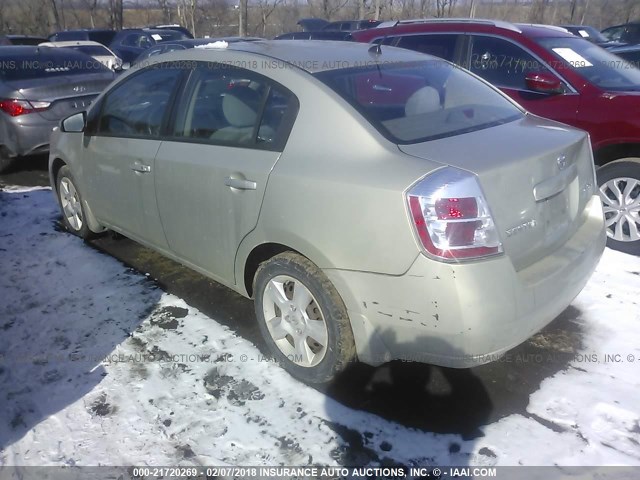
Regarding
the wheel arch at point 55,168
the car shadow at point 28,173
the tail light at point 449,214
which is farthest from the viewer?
the car shadow at point 28,173

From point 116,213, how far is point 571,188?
10.0ft

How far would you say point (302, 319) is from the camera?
279cm

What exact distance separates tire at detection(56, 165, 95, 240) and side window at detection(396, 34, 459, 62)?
3.61 meters

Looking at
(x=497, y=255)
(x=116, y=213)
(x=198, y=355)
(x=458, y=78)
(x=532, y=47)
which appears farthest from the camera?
(x=532, y=47)

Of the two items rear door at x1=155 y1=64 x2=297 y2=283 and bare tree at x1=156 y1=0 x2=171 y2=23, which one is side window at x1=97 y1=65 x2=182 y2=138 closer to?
rear door at x1=155 y1=64 x2=297 y2=283

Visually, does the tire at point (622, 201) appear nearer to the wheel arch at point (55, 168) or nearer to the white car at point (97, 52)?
the wheel arch at point (55, 168)

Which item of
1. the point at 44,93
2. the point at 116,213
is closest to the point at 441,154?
the point at 116,213

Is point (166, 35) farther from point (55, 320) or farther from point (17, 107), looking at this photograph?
point (55, 320)

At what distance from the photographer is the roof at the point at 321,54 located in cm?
291

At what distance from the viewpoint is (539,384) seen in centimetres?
281

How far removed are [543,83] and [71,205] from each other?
4206 millimetres

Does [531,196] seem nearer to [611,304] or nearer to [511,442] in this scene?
[511,442]

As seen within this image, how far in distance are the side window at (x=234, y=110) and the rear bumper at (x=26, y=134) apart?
13.4ft

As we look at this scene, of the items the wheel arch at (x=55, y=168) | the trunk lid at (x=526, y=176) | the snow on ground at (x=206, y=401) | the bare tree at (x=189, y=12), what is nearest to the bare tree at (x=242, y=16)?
the bare tree at (x=189, y=12)
